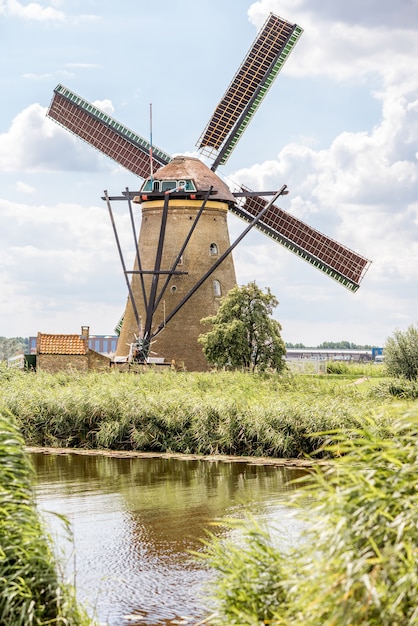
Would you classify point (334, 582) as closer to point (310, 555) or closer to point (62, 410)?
point (310, 555)

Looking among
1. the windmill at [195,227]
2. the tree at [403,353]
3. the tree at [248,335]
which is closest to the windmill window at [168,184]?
the windmill at [195,227]

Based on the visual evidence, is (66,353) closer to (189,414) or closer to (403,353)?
(403,353)

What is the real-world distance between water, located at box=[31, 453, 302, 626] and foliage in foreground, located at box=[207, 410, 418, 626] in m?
0.62

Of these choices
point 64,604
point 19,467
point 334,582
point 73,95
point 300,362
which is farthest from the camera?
point 300,362

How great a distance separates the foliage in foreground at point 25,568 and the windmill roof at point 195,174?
1143 inches

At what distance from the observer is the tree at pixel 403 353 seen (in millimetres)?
33781

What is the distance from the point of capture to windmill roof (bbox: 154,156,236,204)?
36.7 meters

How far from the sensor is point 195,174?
3681 centimetres

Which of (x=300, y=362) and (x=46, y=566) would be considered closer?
(x=46, y=566)

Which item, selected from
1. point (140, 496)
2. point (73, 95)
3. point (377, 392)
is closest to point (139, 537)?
point (140, 496)

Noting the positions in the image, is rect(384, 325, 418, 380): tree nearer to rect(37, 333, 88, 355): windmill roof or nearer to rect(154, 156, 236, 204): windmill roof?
rect(154, 156, 236, 204): windmill roof

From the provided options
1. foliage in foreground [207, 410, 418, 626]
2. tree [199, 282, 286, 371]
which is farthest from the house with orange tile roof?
foliage in foreground [207, 410, 418, 626]

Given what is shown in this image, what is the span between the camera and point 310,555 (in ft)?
21.6

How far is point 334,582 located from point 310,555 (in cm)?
61
